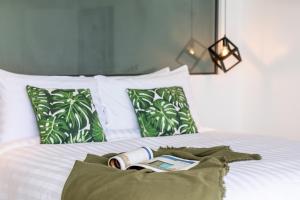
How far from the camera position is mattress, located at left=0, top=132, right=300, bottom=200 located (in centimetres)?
186

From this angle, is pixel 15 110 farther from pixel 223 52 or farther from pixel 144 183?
pixel 223 52

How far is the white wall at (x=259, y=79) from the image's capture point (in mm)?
4082

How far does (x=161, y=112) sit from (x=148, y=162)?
3.67ft

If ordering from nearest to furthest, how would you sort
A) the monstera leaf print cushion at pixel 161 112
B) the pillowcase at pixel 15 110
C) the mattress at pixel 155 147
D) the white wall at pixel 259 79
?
the mattress at pixel 155 147 → the pillowcase at pixel 15 110 → the monstera leaf print cushion at pixel 161 112 → the white wall at pixel 259 79

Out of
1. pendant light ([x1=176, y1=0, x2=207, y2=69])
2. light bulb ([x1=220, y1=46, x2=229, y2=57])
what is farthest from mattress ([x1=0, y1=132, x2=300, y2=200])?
light bulb ([x1=220, y1=46, x2=229, y2=57])

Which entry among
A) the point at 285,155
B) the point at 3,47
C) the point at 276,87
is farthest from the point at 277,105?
the point at 3,47

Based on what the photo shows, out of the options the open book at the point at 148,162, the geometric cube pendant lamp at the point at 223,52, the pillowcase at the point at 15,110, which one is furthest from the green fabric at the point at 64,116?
the geometric cube pendant lamp at the point at 223,52

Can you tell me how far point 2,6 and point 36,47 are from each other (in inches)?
13.7

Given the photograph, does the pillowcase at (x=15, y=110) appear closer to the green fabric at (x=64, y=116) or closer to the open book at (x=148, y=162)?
the green fabric at (x=64, y=116)

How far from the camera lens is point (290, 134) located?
4.14 meters

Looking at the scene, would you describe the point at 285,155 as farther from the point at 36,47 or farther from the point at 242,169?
the point at 36,47

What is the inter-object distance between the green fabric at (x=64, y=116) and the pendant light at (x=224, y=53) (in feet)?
5.13

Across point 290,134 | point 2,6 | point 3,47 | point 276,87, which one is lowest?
point 290,134

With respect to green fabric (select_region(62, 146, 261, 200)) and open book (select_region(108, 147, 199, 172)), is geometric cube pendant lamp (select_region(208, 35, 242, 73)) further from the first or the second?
green fabric (select_region(62, 146, 261, 200))
